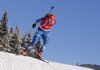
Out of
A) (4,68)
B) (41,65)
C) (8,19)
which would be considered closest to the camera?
(4,68)

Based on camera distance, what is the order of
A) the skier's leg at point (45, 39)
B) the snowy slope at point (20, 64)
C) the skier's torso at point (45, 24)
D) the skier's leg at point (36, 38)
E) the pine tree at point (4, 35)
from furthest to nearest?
the pine tree at point (4, 35)
the skier's leg at point (45, 39)
the skier's torso at point (45, 24)
the skier's leg at point (36, 38)
the snowy slope at point (20, 64)

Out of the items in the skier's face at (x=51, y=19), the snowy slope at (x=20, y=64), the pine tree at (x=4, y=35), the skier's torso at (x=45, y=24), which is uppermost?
the skier's face at (x=51, y=19)

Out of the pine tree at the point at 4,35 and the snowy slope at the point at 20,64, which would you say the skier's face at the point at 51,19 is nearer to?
the snowy slope at the point at 20,64

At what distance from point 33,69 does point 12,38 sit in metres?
24.4

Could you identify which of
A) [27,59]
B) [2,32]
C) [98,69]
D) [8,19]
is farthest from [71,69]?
[8,19]

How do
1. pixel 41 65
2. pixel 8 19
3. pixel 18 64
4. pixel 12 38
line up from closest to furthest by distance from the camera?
pixel 18 64 → pixel 41 65 → pixel 8 19 → pixel 12 38

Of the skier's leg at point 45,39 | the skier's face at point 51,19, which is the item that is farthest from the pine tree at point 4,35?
the skier's face at point 51,19

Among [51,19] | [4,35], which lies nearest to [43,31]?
[51,19]

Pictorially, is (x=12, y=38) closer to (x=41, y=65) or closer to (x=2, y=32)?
(x=2, y=32)

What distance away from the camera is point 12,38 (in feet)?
109

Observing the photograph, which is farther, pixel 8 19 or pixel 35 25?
pixel 8 19

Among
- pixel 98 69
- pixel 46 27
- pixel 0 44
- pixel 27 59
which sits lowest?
pixel 0 44

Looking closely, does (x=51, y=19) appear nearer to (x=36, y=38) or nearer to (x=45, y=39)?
(x=45, y=39)

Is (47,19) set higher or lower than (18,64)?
higher
